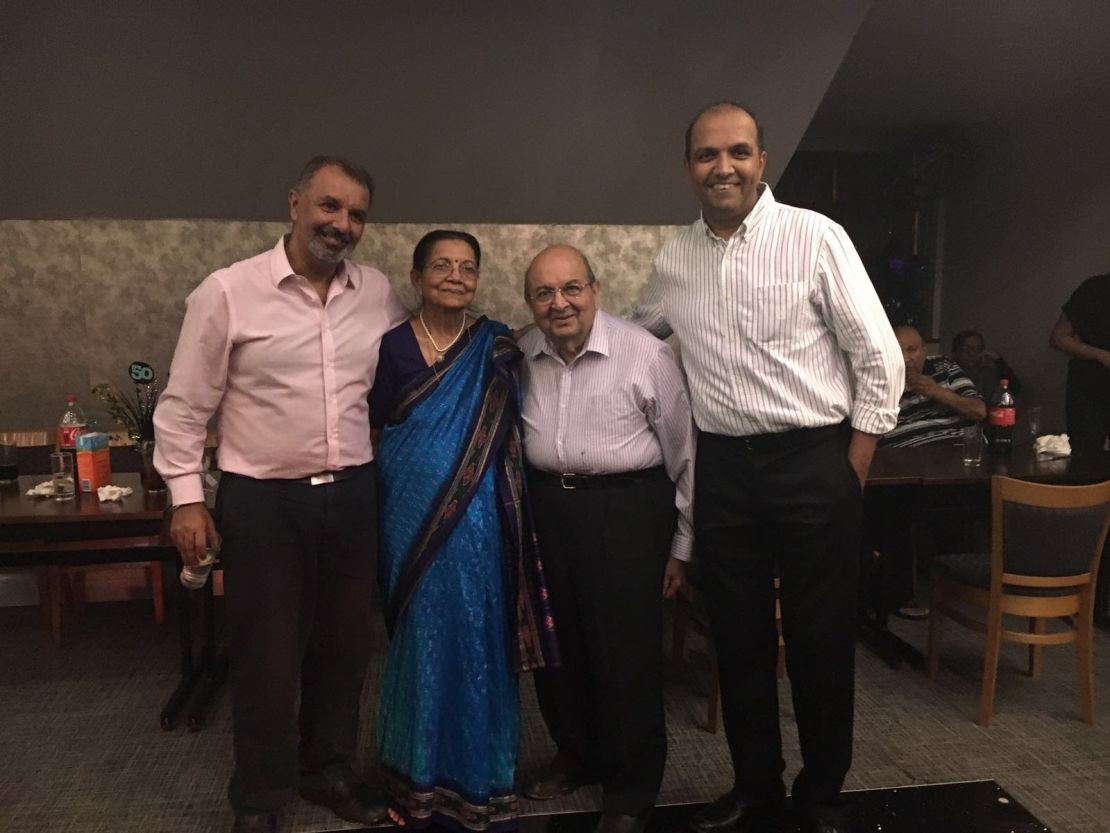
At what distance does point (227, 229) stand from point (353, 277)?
203cm

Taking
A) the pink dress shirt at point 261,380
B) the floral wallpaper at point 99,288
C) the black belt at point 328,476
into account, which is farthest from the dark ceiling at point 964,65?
the black belt at point 328,476

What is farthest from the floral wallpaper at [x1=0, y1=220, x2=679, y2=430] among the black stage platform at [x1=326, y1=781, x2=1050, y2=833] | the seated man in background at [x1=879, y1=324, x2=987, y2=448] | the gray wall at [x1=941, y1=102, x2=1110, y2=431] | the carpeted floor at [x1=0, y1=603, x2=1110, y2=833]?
the gray wall at [x1=941, y1=102, x2=1110, y2=431]

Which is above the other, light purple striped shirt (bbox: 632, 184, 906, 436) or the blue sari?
light purple striped shirt (bbox: 632, 184, 906, 436)

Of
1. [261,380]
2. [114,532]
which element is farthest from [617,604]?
[114,532]

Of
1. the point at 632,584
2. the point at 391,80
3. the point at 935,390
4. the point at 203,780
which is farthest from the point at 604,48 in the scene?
the point at 203,780

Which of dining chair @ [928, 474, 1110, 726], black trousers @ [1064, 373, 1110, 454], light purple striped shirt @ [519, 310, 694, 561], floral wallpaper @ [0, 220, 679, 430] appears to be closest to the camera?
light purple striped shirt @ [519, 310, 694, 561]

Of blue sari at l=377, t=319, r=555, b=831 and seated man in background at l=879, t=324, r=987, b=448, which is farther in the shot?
seated man in background at l=879, t=324, r=987, b=448

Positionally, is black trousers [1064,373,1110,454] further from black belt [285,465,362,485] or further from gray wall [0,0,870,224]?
black belt [285,465,362,485]

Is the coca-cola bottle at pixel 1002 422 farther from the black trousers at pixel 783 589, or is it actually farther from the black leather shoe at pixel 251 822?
the black leather shoe at pixel 251 822

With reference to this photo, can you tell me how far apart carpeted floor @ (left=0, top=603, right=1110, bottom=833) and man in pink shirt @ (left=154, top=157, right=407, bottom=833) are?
18.4 inches

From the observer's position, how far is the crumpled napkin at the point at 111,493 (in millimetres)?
2523

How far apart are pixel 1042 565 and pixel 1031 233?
3429mm

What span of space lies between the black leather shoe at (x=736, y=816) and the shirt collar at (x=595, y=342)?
1085mm

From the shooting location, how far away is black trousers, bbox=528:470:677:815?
1.85 metres
